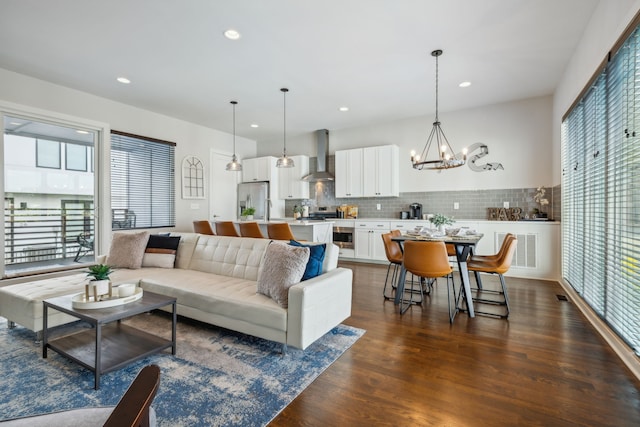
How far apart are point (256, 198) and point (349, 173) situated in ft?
7.83

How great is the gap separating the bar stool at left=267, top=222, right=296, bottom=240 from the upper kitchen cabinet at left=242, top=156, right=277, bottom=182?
2.92m

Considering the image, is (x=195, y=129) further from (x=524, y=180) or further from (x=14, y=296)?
(x=524, y=180)

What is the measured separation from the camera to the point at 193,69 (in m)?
4.02

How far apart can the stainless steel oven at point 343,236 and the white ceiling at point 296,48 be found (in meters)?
2.59

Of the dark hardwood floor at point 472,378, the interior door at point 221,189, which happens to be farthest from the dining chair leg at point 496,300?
the interior door at point 221,189

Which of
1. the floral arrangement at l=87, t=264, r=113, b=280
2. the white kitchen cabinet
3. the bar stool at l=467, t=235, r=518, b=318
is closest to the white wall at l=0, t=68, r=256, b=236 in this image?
the white kitchen cabinet

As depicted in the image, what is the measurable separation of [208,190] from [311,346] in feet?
17.1

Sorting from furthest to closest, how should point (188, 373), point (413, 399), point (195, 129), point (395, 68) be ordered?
point (195, 129)
point (395, 68)
point (188, 373)
point (413, 399)

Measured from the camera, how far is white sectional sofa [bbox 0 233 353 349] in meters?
2.29

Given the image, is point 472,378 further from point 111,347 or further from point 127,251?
point 127,251

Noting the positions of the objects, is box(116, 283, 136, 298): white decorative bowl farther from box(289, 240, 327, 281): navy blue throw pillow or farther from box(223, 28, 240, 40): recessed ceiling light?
box(223, 28, 240, 40): recessed ceiling light

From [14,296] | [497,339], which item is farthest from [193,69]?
[497,339]

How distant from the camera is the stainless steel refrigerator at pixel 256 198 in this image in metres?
7.40

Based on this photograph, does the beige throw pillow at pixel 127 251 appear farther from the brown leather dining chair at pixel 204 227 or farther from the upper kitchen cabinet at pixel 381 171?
the upper kitchen cabinet at pixel 381 171
